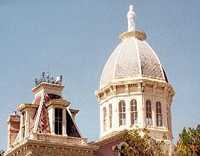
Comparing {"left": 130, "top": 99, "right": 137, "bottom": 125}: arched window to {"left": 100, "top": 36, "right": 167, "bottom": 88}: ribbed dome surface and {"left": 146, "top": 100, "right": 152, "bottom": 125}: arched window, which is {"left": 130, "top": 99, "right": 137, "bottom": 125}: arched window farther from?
{"left": 100, "top": 36, "right": 167, "bottom": 88}: ribbed dome surface

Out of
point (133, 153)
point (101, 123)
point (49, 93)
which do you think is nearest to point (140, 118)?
point (101, 123)

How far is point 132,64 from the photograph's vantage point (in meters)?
54.3

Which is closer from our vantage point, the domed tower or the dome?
the domed tower

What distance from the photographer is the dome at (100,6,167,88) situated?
54000 millimetres

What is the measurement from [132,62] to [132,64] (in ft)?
0.68

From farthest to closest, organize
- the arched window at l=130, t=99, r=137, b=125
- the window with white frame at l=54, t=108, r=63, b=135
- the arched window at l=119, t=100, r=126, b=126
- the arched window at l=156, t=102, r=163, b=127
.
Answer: the arched window at l=156, t=102, r=163, b=127 < the arched window at l=119, t=100, r=126, b=126 < the arched window at l=130, t=99, r=137, b=125 < the window with white frame at l=54, t=108, r=63, b=135

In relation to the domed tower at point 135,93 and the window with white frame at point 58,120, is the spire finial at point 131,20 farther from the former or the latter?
the window with white frame at point 58,120

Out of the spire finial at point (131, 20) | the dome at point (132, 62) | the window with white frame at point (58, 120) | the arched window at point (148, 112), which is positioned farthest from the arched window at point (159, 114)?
the window with white frame at point (58, 120)

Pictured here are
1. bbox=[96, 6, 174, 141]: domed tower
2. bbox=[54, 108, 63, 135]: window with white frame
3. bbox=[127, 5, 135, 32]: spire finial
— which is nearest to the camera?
bbox=[54, 108, 63, 135]: window with white frame

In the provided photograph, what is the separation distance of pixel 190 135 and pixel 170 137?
17618 mm

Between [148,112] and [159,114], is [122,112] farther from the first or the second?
[159,114]

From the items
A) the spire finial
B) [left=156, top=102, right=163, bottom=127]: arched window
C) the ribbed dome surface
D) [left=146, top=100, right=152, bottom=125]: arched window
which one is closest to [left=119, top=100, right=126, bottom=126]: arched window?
[left=146, top=100, right=152, bottom=125]: arched window

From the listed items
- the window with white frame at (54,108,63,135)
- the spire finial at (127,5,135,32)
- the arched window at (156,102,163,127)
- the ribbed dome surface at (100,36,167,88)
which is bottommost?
the window with white frame at (54,108,63,135)

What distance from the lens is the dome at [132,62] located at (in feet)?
177
